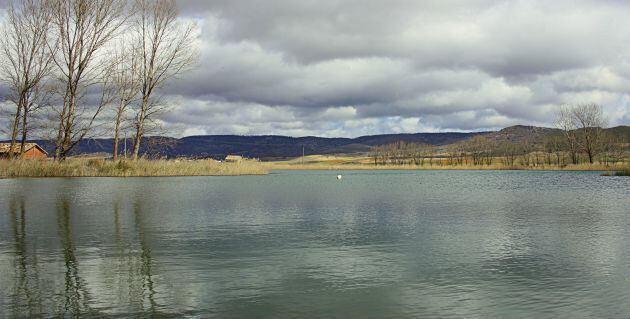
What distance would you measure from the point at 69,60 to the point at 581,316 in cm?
4189

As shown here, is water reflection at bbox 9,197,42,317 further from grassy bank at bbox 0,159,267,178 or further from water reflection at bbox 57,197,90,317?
grassy bank at bbox 0,159,267,178

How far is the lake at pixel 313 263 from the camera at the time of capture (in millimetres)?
6980

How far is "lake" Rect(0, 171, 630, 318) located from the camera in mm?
6980

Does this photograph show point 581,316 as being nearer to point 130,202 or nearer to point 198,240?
point 198,240

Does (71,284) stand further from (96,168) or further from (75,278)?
(96,168)

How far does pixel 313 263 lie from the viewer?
31.8 feet

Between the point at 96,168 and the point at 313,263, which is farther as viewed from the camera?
the point at 96,168

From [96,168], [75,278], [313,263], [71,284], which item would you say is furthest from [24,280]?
[96,168]

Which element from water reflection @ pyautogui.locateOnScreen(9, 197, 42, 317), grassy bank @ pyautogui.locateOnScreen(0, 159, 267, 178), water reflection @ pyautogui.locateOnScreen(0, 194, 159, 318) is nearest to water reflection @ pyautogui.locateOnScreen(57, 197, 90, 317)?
water reflection @ pyautogui.locateOnScreen(0, 194, 159, 318)

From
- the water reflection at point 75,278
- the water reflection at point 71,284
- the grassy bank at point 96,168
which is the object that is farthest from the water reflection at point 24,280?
the grassy bank at point 96,168

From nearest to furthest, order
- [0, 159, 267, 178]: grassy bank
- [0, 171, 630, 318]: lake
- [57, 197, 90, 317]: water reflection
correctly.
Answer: [57, 197, 90, 317]: water reflection, [0, 171, 630, 318]: lake, [0, 159, 267, 178]: grassy bank

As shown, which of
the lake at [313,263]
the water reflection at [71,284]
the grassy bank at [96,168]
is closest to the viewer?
the water reflection at [71,284]

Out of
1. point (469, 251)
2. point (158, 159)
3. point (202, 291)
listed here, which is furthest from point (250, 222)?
point (158, 159)

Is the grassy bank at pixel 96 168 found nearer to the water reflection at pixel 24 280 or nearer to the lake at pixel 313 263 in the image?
the lake at pixel 313 263
